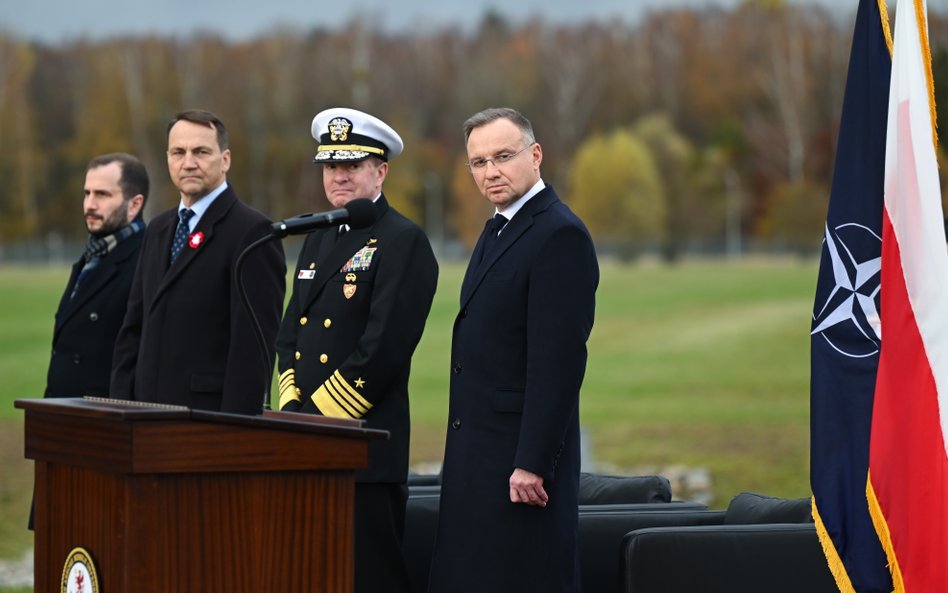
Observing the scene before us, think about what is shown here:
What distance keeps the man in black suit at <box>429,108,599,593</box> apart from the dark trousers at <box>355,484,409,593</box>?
7.4 inches

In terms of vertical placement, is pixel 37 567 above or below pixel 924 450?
below

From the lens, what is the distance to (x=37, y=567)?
351 cm

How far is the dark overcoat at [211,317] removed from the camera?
460 centimetres

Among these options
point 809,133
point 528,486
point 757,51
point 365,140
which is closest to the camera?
point 528,486

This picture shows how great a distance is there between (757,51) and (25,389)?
50.4 m

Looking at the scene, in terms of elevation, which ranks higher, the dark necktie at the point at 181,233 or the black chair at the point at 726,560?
the dark necktie at the point at 181,233

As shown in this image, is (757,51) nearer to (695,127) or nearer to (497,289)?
(695,127)

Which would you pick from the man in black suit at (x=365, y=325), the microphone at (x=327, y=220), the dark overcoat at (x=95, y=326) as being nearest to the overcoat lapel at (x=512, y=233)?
the man in black suit at (x=365, y=325)

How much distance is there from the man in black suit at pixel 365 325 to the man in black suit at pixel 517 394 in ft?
0.67

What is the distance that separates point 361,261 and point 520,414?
0.77 m

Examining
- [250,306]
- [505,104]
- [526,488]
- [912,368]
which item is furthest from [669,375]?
[505,104]

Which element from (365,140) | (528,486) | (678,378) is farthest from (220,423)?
(678,378)

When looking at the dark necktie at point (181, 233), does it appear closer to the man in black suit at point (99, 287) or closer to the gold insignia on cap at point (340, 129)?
the gold insignia on cap at point (340, 129)

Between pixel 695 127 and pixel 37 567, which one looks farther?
pixel 695 127
